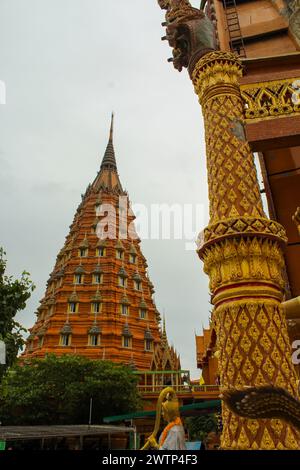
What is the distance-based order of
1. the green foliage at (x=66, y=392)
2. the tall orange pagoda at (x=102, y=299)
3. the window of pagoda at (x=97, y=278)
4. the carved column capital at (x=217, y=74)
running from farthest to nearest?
Result: the window of pagoda at (x=97, y=278)
the tall orange pagoda at (x=102, y=299)
the green foliage at (x=66, y=392)
the carved column capital at (x=217, y=74)

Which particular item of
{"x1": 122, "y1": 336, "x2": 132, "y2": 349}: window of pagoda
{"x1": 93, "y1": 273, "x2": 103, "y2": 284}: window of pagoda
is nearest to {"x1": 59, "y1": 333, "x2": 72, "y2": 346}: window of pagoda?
{"x1": 122, "y1": 336, "x2": 132, "y2": 349}: window of pagoda

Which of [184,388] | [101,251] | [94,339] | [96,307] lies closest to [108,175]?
[101,251]

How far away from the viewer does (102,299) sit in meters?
31.5

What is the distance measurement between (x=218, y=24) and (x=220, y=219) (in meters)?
5.11

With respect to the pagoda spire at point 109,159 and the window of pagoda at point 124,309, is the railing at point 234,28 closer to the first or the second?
the window of pagoda at point 124,309

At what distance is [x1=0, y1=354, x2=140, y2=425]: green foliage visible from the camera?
22.0 metres

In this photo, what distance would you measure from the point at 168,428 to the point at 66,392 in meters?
21.3

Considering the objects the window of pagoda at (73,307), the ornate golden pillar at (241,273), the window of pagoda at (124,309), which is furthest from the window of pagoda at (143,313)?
the ornate golden pillar at (241,273)

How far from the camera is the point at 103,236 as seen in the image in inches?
1425

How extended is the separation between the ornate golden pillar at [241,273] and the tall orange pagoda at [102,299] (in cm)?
2770

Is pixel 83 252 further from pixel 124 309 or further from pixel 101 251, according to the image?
pixel 124 309

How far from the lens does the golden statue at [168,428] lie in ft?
9.62

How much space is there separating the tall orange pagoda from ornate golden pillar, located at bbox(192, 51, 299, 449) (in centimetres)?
2772

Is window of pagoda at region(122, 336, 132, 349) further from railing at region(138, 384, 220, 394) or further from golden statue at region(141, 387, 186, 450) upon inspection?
golden statue at region(141, 387, 186, 450)
